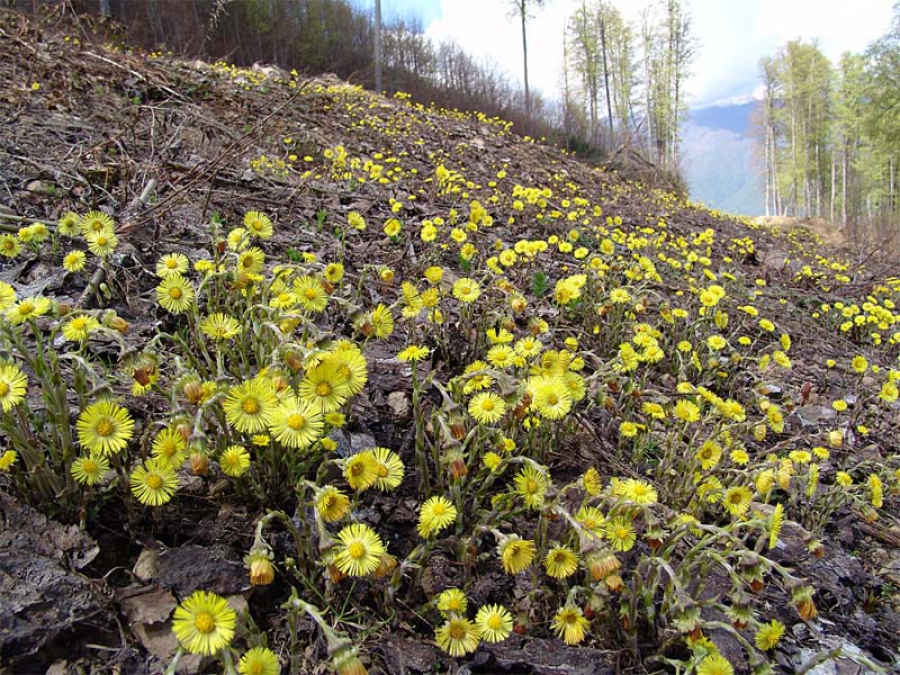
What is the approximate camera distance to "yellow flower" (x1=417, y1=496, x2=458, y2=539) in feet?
4.25

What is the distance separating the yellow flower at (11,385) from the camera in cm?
113

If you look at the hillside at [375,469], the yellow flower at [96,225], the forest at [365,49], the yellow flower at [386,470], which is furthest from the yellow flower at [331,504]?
the forest at [365,49]

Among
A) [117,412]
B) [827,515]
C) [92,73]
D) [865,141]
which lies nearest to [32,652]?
[117,412]

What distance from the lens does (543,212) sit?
4.62m

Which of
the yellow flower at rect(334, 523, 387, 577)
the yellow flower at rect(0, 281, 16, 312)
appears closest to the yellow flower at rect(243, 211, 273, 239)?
the yellow flower at rect(0, 281, 16, 312)

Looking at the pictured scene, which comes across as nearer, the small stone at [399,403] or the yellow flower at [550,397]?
the yellow flower at [550,397]

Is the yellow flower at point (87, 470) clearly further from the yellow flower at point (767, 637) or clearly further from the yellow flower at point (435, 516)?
the yellow flower at point (767, 637)

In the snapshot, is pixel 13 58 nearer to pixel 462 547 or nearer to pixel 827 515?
pixel 462 547

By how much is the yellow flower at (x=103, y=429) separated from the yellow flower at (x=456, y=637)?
2.71ft

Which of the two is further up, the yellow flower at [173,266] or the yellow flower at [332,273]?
the yellow flower at [173,266]

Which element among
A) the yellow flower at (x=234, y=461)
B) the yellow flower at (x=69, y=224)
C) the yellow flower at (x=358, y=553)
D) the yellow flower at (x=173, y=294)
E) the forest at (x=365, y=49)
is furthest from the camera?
the forest at (x=365, y=49)

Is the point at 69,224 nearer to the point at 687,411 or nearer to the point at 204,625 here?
the point at 204,625

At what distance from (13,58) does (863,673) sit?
7301mm

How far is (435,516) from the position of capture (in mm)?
1307
